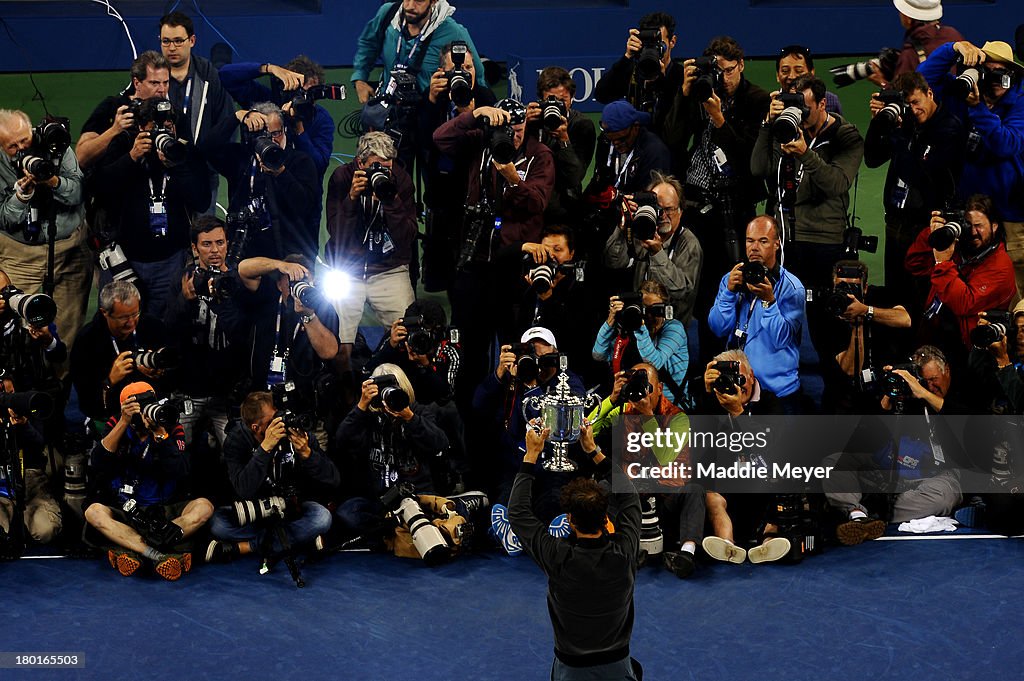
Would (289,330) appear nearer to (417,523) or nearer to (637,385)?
(417,523)

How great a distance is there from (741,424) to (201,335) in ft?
9.76

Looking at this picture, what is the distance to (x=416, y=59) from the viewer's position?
8.77 metres

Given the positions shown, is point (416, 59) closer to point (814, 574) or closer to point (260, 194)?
point (260, 194)

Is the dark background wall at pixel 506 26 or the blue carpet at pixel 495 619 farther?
the dark background wall at pixel 506 26

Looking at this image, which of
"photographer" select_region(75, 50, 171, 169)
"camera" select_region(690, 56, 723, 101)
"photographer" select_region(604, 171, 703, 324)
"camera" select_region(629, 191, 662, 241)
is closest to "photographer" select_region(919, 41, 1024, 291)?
"camera" select_region(690, 56, 723, 101)

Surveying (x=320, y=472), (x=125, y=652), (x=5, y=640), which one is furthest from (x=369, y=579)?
(x=5, y=640)

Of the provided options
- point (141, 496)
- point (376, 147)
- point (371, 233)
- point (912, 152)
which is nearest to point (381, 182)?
point (376, 147)

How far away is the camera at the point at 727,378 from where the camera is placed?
738 centimetres

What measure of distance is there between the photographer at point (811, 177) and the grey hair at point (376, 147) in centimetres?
201

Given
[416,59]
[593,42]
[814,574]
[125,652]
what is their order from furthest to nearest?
[593,42], [416,59], [814,574], [125,652]

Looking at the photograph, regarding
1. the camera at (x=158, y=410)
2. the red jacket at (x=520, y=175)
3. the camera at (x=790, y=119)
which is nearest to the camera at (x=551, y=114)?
the red jacket at (x=520, y=175)

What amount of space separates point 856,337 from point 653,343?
1148mm

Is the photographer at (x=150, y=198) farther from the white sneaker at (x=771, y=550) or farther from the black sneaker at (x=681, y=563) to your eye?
the white sneaker at (x=771, y=550)

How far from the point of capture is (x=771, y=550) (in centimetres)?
734
